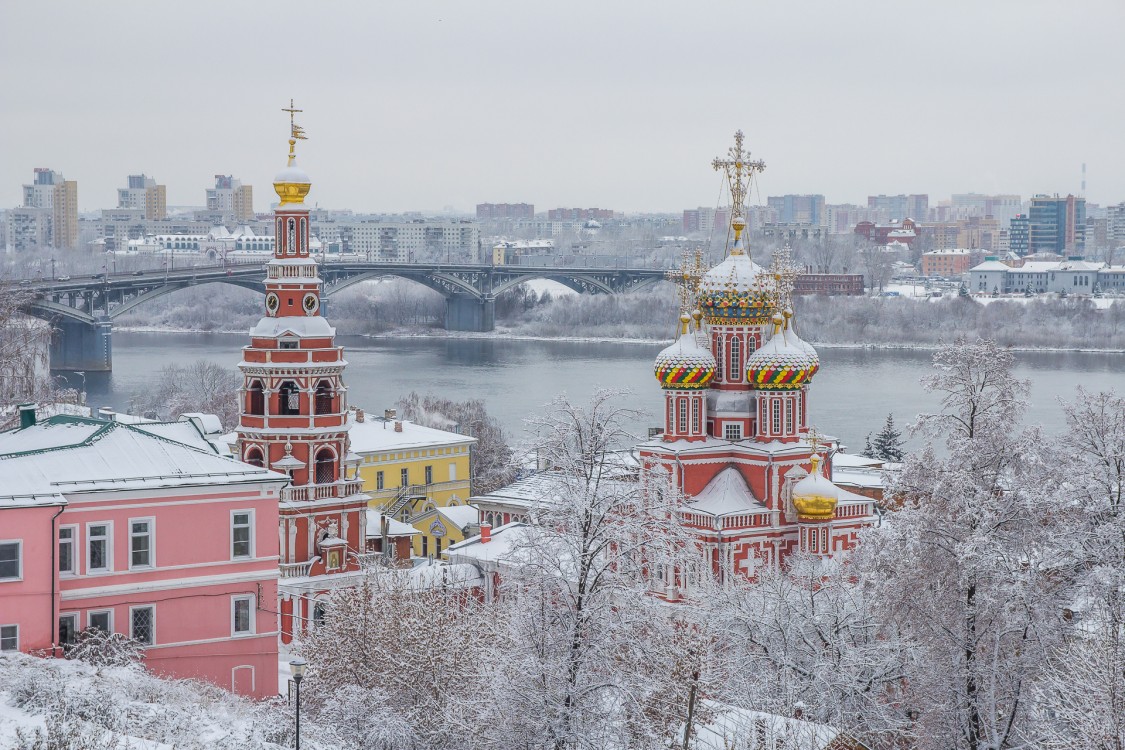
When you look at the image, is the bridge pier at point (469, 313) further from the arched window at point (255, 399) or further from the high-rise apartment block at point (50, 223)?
the high-rise apartment block at point (50, 223)

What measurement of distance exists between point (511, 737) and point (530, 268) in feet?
204

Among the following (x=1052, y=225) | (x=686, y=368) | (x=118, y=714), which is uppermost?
(x=1052, y=225)

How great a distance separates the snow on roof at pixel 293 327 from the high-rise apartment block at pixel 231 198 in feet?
458

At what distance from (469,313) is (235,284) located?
14.3m

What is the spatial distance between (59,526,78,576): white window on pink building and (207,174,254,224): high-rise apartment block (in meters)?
145

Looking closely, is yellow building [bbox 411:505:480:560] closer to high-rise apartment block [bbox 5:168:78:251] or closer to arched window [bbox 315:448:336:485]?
arched window [bbox 315:448:336:485]

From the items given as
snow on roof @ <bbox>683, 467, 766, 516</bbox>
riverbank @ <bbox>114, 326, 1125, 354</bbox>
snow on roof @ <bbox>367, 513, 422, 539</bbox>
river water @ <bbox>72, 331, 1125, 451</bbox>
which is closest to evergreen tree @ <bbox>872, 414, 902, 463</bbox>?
river water @ <bbox>72, 331, 1125, 451</bbox>

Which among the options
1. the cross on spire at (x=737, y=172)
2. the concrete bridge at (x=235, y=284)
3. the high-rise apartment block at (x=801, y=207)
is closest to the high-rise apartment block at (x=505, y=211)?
the high-rise apartment block at (x=801, y=207)

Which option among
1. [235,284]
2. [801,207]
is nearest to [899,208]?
[801,207]

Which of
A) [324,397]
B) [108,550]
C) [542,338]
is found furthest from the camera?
[542,338]

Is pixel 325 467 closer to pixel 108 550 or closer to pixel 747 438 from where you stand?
pixel 747 438

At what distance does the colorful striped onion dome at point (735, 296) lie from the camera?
19.0 metres

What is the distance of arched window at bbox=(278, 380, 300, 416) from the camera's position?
17.6 metres

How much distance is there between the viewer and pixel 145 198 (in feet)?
526
